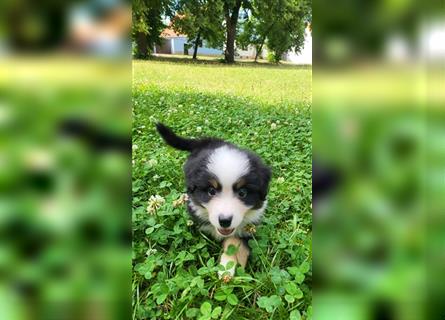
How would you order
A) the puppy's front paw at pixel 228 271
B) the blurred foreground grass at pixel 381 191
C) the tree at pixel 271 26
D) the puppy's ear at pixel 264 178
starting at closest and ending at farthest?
the blurred foreground grass at pixel 381 191
the tree at pixel 271 26
the puppy's front paw at pixel 228 271
the puppy's ear at pixel 264 178

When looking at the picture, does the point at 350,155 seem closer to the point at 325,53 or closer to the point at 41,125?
the point at 325,53

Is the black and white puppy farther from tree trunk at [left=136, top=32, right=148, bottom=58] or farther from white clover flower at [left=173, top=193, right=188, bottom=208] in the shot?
tree trunk at [left=136, top=32, right=148, bottom=58]

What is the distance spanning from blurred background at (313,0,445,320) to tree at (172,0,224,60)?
22.6 inches

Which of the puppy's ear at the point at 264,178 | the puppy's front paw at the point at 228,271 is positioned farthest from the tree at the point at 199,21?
the puppy's front paw at the point at 228,271

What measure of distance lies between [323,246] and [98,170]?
33cm

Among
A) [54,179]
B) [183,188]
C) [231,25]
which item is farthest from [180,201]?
[54,179]

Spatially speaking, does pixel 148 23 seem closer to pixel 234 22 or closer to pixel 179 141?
pixel 234 22

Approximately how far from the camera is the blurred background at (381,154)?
490mm

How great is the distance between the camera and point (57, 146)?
1.78ft

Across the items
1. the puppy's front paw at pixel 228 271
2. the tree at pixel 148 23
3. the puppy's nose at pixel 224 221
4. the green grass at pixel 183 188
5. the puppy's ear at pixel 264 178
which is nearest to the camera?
the tree at pixel 148 23

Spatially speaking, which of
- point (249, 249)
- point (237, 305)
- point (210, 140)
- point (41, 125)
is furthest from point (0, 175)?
point (210, 140)

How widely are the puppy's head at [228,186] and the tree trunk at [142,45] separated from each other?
56cm

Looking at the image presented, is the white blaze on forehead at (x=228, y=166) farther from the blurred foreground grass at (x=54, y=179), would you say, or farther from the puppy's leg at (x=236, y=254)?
the blurred foreground grass at (x=54, y=179)

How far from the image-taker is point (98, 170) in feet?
1.80
